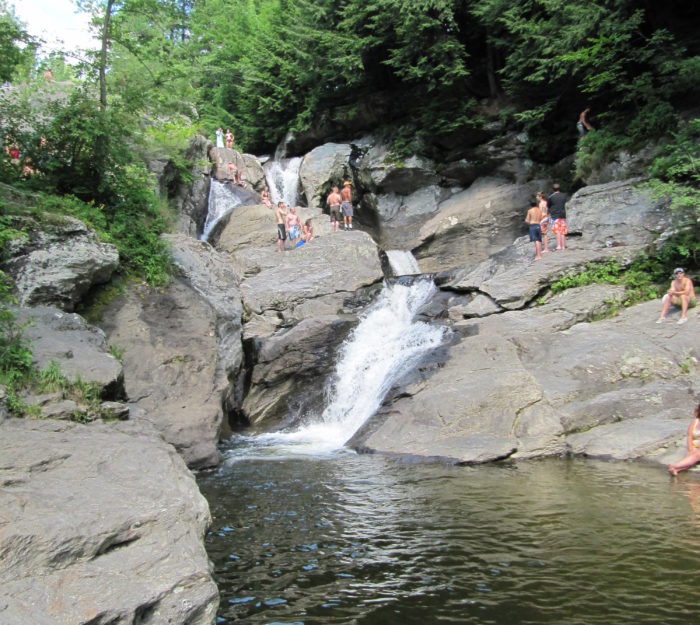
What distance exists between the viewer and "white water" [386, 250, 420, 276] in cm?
2080

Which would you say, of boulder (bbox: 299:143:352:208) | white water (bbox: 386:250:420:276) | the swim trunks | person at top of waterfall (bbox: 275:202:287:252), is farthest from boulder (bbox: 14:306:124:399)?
boulder (bbox: 299:143:352:208)

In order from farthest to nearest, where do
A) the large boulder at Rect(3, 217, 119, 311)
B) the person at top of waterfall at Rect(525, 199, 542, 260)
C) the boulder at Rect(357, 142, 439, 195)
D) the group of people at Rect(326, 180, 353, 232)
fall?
the boulder at Rect(357, 142, 439, 195), the group of people at Rect(326, 180, 353, 232), the person at top of waterfall at Rect(525, 199, 542, 260), the large boulder at Rect(3, 217, 119, 311)

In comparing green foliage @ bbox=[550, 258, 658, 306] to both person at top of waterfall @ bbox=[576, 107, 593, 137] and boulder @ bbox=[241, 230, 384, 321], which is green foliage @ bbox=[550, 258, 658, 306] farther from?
person at top of waterfall @ bbox=[576, 107, 593, 137]

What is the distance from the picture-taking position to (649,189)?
14.5 m

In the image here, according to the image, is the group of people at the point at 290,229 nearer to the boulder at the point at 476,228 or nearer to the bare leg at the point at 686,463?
the boulder at the point at 476,228

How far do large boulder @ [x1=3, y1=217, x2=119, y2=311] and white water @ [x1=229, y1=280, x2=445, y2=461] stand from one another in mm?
4182

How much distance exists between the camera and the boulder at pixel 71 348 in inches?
296

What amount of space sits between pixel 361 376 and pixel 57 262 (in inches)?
273

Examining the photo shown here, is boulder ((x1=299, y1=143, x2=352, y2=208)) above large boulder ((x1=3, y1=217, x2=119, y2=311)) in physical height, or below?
above

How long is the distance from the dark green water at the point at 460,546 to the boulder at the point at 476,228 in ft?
43.8

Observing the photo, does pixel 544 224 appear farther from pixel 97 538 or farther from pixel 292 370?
pixel 97 538

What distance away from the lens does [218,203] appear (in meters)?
23.6

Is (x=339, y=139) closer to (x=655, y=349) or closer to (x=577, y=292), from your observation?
(x=577, y=292)

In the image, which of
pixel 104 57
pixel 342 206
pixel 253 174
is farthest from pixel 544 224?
pixel 253 174
